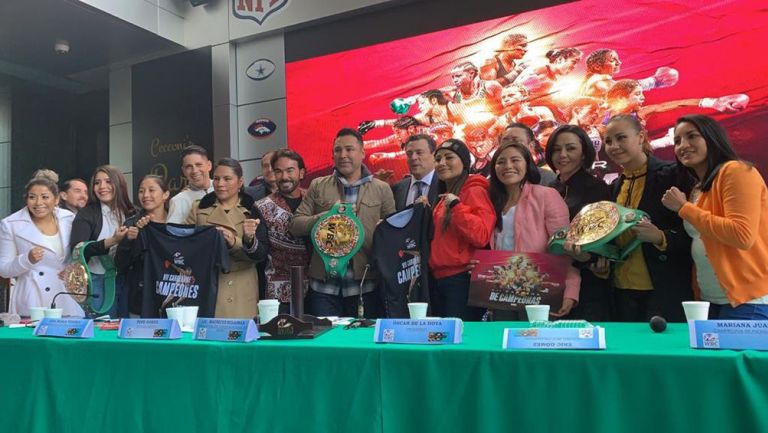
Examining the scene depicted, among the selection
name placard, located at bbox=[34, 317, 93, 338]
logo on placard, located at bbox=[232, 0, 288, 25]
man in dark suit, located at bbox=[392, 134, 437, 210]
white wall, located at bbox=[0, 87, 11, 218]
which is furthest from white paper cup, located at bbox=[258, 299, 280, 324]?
white wall, located at bbox=[0, 87, 11, 218]

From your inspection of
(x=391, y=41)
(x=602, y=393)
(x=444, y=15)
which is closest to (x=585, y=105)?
(x=444, y=15)

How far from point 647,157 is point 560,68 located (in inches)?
116

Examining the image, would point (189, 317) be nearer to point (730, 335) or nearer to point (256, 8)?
point (730, 335)

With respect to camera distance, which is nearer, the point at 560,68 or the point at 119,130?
the point at 560,68

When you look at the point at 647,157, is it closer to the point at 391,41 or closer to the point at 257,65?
the point at 391,41

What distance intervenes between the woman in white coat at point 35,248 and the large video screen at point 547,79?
10.4 feet

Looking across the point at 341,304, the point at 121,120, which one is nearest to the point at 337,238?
the point at 341,304

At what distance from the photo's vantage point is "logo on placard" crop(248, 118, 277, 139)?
268 inches

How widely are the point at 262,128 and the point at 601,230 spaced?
17.2 feet

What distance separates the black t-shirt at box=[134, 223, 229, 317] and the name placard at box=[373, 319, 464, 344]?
5.40ft

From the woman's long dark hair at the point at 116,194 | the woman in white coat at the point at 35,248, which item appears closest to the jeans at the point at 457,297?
the woman's long dark hair at the point at 116,194

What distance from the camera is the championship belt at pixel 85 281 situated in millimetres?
2947

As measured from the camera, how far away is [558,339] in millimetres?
1275

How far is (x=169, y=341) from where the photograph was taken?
1.66 m
